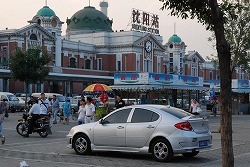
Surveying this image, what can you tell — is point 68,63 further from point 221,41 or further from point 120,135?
point 221,41

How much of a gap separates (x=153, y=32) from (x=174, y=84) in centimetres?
5317

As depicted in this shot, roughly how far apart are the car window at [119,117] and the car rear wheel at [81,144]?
0.85 meters

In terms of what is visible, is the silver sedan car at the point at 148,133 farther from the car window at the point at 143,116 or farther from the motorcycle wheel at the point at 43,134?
the motorcycle wheel at the point at 43,134

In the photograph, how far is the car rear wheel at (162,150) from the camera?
12.6 m

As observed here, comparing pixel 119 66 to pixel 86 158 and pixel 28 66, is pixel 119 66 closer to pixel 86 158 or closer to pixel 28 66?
pixel 28 66

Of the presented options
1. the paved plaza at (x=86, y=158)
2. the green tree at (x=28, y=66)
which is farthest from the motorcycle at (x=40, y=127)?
the green tree at (x=28, y=66)

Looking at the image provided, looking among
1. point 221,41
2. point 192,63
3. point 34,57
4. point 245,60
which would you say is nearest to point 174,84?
point 245,60

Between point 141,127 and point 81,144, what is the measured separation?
2112mm

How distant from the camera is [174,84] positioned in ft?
124

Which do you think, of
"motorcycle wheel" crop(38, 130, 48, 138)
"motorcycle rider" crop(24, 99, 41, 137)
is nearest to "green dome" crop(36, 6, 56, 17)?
"motorcycle rider" crop(24, 99, 41, 137)

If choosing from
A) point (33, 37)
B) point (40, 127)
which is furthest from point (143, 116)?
point (33, 37)

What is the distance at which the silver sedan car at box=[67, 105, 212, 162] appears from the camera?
1262 cm

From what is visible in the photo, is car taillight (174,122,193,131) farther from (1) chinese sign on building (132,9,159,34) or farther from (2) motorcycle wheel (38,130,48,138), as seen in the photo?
(1) chinese sign on building (132,9,159,34)

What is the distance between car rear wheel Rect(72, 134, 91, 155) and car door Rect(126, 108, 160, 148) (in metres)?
1.41
